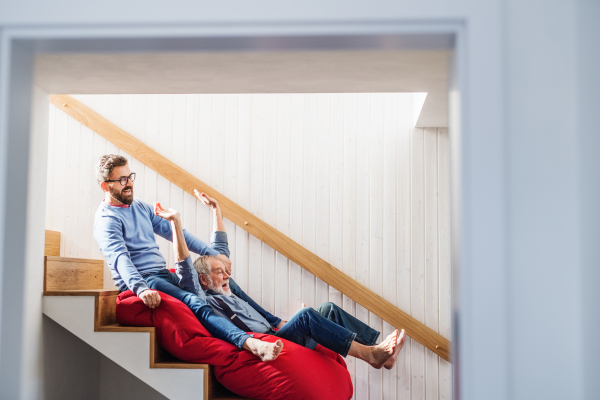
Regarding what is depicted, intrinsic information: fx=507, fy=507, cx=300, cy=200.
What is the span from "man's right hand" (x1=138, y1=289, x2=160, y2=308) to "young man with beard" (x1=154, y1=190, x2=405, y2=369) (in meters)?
0.27

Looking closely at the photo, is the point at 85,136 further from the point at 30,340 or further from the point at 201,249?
the point at 30,340

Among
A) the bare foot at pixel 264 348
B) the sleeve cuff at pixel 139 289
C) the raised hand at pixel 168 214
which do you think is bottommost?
the bare foot at pixel 264 348

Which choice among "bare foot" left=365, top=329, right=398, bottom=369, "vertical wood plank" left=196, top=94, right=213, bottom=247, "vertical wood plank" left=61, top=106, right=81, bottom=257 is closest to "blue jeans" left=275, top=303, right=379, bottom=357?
"bare foot" left=365, top=329, right=398, bottom=369

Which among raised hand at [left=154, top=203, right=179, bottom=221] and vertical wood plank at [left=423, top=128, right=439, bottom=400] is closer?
raised hand at [left=154, top=203, right=179, bottom=221]

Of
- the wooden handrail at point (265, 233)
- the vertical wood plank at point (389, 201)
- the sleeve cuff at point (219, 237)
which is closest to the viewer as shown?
the sleeve cuff at point (219, 237)

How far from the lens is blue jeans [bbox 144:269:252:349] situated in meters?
2.74

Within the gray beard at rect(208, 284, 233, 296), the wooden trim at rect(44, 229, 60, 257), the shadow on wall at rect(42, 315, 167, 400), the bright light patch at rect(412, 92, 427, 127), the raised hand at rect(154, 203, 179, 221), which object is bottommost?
the shadow on wall at rect(42, 315, 167, 400)

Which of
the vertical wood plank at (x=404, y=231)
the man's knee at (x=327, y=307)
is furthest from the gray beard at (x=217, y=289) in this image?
the vertical wood plank at (x=404, y=231)

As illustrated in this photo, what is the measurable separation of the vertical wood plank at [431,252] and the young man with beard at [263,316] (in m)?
0.56

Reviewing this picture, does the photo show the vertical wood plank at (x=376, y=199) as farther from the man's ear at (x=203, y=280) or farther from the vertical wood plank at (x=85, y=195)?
the vertical wood plank at (x=85, y=195)

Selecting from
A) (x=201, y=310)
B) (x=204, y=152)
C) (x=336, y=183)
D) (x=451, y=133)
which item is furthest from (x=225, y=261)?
(x=451, y=133)

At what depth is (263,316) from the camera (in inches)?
134

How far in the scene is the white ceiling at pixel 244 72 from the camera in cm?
209

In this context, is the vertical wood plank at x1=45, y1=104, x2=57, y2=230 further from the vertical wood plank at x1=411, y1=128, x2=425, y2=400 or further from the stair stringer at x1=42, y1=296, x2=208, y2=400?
the vertical wood plank at x1=411, y1=128, x2=425, y2=400
